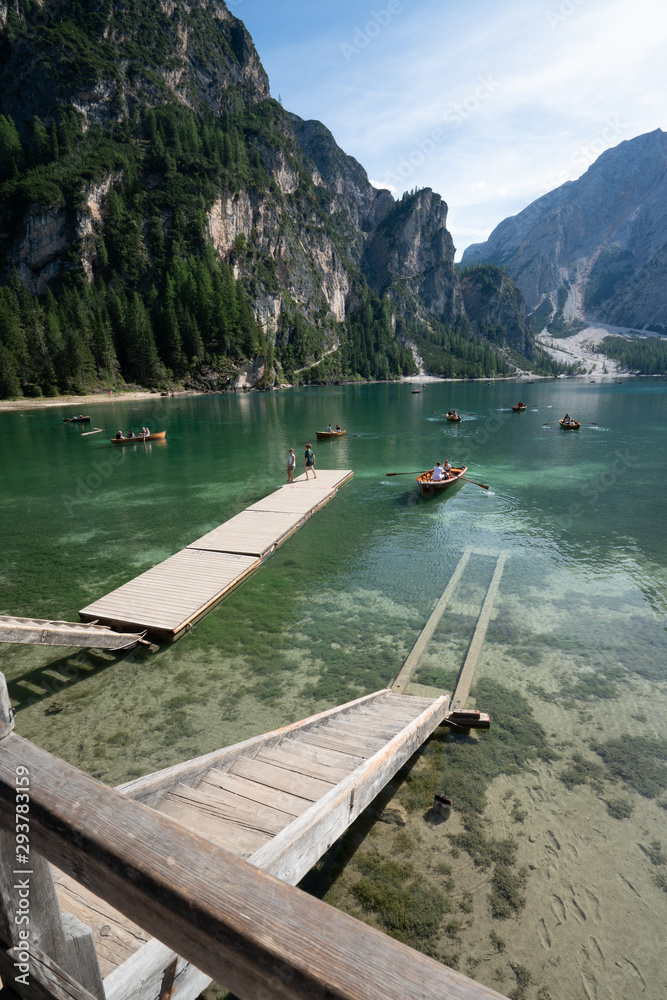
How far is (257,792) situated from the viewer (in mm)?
6359

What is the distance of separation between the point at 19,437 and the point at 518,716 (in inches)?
2241

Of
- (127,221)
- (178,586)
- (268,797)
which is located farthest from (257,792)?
(127,221)

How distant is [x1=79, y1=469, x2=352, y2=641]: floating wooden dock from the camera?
1364 cm

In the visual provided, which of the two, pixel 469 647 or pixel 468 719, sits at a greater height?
pixel 468 719

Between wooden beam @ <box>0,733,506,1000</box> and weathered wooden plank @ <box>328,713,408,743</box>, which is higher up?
wooden beam @ <box>0,733,506,1000</box>

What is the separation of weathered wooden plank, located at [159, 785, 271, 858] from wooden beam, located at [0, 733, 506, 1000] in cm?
381

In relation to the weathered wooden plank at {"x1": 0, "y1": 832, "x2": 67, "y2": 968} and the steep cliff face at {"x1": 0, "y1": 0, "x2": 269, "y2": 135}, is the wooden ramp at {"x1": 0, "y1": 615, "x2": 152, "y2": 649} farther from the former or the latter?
the steep cliff face at {"x1": 0, "y1": 0, "x2": 269, "y2": 135}

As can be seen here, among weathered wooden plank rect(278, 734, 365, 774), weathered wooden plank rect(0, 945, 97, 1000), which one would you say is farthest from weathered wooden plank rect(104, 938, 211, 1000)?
weathered wooden plank rect(278, 734, 365, 774)

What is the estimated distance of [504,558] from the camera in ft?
64.0

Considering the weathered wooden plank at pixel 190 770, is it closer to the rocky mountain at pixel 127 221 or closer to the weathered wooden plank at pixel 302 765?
the weathered wooden plank at pixel 302 765

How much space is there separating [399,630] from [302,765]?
741 cm

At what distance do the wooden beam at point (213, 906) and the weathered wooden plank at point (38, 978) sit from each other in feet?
1.64

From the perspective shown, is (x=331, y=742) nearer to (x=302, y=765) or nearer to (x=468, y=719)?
(x=302, y=765)

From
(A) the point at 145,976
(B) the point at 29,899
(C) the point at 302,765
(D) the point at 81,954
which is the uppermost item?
(B) the point at 29,899
